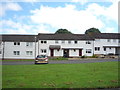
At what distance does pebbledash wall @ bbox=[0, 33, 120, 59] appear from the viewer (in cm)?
4369

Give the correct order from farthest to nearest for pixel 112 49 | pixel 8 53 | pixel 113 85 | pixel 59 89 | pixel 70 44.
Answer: pixel 112 49, pixel 70 44, pixel 8 53, pixel 113 85, pixel 59 89

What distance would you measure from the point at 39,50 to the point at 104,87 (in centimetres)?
3803

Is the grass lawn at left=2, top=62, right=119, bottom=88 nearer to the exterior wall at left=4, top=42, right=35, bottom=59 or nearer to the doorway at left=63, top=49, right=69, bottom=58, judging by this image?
the exterior wall at left=4, top=42, right=35, bottom=59

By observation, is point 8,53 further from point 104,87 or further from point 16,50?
point 104,87

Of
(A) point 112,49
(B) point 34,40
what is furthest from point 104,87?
(A) point 112,49

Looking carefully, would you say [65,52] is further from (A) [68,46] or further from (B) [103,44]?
(B) [103,44]

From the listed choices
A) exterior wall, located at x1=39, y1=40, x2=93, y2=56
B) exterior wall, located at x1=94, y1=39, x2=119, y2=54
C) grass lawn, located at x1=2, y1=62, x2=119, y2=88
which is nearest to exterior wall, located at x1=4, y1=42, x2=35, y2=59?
exterior wall, located at x1=39, y1=40, x2=93, y2=56

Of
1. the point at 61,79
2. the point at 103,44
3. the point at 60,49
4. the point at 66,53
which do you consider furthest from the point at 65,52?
the point at 61,79

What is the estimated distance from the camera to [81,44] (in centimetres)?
4700

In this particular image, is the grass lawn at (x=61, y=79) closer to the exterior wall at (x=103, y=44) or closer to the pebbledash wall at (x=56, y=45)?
the pebbledash wall at (x=56, y=45)

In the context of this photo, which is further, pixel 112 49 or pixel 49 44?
pixel 112 49

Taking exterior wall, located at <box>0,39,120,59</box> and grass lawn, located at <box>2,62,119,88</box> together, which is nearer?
grass lawn, located at <box>2,62,119,88</box>

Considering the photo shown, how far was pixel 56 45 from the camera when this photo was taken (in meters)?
46.2

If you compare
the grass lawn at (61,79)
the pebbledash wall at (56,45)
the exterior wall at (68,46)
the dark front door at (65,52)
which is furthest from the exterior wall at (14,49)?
the grass lawn at (61,79)
